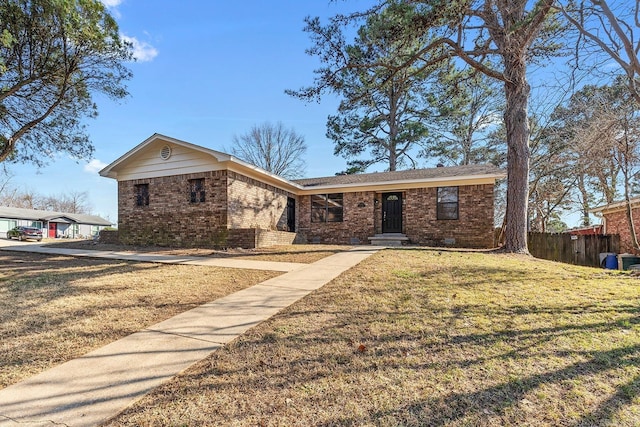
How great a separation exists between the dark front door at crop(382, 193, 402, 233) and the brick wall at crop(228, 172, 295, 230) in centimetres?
478

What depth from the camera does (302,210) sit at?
16.0 meters

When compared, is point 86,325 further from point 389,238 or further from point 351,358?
point 389,238

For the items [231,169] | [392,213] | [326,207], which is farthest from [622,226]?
[231,169]

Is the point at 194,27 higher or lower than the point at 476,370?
higher

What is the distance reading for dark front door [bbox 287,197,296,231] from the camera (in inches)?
603

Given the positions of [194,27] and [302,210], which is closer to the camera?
[194,27]

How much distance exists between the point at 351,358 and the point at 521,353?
1.50 meters

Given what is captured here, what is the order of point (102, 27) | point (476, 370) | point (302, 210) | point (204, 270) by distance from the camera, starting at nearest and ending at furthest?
point (476, 370), point (204, 270), point (102, 27), point (302, 210)

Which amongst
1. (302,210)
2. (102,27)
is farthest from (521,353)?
(302,210)

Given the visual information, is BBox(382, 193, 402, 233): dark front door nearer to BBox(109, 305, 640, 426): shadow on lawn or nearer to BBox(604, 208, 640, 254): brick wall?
BBox(604, 208, 640, 254): brick wall

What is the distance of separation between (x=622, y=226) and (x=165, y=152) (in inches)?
754

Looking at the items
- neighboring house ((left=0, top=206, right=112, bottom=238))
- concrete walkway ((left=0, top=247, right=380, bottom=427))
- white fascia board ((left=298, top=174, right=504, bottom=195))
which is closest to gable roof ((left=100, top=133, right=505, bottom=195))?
white fascia board ((left=298, top=174, right=504, bottom=195))

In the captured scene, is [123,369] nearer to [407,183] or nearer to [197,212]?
[197,212]

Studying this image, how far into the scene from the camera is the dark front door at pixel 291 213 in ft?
50.3
